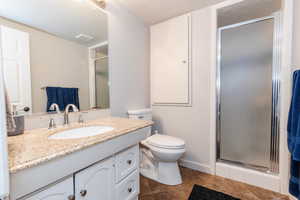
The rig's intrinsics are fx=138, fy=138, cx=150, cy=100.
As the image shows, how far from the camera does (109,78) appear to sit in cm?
155

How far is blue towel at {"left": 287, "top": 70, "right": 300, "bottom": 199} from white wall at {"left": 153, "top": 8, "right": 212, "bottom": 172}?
75 cm

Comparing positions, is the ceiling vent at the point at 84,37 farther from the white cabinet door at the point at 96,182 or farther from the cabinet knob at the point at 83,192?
the cabinet knob at the point at 83,192

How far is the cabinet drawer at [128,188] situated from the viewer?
39.9 inches

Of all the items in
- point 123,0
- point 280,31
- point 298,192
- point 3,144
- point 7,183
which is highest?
point 123,0

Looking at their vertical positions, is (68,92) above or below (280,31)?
below

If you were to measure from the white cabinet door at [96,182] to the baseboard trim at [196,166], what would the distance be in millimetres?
1282

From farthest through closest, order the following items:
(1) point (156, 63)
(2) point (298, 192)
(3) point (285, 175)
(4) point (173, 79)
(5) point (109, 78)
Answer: (1) point (156, 63) < (4) point (173, 79) < (5) point (109, 78) < (3) point (285, 175) < (2) point (298, 192)

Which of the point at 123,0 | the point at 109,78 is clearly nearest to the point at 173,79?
the point at 109,78

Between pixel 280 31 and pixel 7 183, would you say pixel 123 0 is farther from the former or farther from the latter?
pixel 7 183

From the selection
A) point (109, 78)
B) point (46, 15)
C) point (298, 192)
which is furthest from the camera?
point (109, 78)

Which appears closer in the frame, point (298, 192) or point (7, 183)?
point (7, 183)

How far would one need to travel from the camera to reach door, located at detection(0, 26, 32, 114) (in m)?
0.87

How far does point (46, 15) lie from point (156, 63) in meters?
1.39

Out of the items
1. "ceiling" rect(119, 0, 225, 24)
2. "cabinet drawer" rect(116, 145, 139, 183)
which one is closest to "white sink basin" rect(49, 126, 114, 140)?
"cabinet drawer" rect(116, 145, 139, 183)
